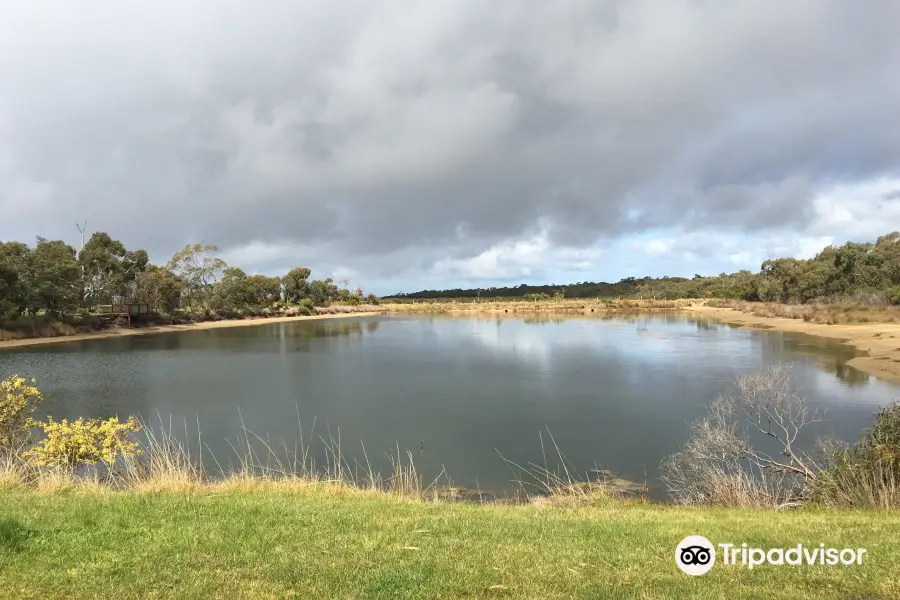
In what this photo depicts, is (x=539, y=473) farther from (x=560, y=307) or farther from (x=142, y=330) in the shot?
(x=560, y=307)

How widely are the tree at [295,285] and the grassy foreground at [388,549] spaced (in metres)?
91.4

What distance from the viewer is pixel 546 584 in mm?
4113

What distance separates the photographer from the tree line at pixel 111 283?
1607 inches

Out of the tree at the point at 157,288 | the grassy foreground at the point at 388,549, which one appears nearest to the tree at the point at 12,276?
the tree at the point at 157,288

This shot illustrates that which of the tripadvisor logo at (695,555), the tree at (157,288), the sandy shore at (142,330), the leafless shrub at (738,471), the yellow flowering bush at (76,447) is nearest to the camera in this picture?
the tripadvisor logo at (695,555)

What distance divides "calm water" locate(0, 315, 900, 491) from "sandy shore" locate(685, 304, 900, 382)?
113cm

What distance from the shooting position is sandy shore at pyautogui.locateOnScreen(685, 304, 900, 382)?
24.3 meters

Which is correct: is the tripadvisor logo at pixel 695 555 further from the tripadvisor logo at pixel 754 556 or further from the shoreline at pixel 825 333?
the shoreline at pixel 825 333

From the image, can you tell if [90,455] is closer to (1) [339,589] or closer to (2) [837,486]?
(1) [339,589]

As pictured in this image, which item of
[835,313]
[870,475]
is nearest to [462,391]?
[870,475]

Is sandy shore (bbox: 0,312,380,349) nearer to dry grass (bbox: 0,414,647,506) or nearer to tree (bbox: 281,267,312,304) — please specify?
tree (bbox: 281,267,312,304)

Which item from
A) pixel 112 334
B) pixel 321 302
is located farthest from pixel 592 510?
pixel 321 302

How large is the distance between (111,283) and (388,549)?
56.1 metres

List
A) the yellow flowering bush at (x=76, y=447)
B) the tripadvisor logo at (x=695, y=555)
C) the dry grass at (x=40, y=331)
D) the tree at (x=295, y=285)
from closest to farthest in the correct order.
Answer: the tripadvisor logo at (x=695, y=555) < the yellow flowering bush at (x=76, y=447) < the dry grass at (x=40, y=331) < the tree at (x=295, y=285)
